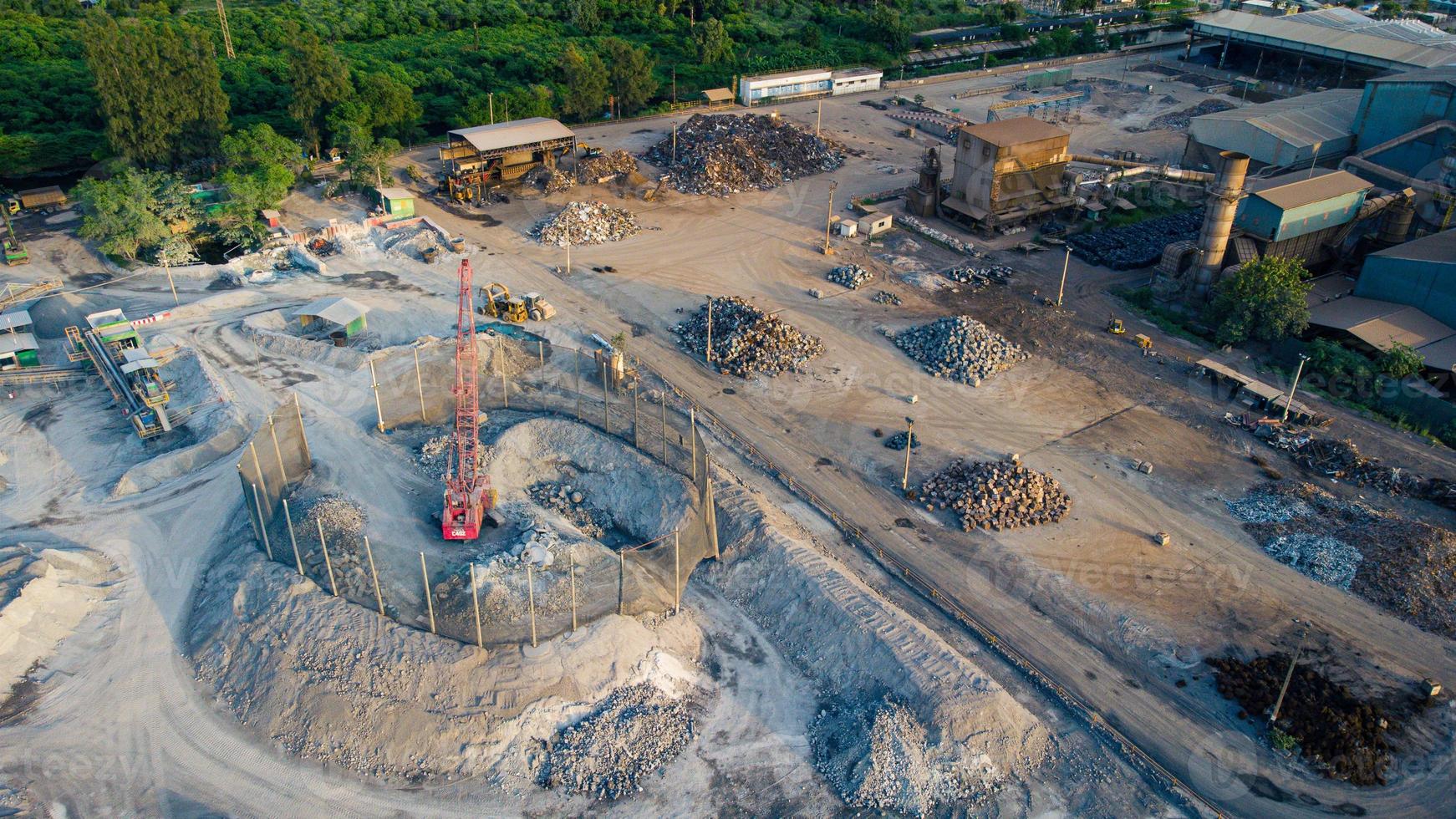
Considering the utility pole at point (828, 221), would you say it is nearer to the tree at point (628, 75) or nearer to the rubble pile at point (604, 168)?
the rubble pile at point (604, 168)

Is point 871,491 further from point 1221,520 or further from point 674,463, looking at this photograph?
point 1221,520

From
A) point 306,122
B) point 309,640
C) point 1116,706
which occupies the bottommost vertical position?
point 1116,706

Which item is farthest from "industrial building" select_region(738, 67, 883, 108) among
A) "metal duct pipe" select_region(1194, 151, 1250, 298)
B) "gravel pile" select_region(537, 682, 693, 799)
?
"gravel pile" select_region(537, 682, 693, 799)

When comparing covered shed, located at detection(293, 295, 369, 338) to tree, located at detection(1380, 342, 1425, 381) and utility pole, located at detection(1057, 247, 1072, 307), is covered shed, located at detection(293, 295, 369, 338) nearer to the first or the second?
utility pole, located at detection(1057, 247, 1072, 307)

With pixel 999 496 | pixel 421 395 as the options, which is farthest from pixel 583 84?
pixel 999 496

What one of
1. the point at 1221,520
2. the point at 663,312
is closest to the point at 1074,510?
the point at 1221,520

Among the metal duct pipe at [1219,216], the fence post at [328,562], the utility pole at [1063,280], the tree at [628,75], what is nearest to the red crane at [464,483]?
the fence post at [328,562]

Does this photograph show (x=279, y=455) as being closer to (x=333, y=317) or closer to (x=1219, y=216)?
(x=333, y=317)
